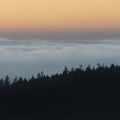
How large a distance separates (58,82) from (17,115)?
1119 centimetres

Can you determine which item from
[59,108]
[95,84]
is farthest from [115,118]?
[95,84]

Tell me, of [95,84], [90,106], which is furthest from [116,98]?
[95,84]

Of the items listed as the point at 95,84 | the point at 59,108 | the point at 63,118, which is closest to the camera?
the point at 63,118

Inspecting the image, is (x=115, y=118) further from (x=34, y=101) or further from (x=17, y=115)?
(x=34, y=101)

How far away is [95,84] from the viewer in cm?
7425

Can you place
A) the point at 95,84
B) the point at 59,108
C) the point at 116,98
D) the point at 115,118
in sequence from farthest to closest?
the point at 95,84
the point at 59,108
the point at 116,98
the point at 115,118

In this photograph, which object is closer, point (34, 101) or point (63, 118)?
point (63, 118)

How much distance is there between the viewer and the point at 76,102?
71.2 m

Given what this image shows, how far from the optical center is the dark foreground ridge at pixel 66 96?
211ft

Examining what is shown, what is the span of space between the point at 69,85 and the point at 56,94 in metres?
1.42

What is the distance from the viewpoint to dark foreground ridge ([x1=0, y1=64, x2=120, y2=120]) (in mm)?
64312

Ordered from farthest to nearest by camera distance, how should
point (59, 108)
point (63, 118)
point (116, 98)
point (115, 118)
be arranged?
1. point (59, 108)
2. point (116, 98)
3. point (63, 118)
4. point (115, 118)

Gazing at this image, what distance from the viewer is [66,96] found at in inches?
2958

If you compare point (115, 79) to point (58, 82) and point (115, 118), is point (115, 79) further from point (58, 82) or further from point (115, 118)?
point (115, 118)
